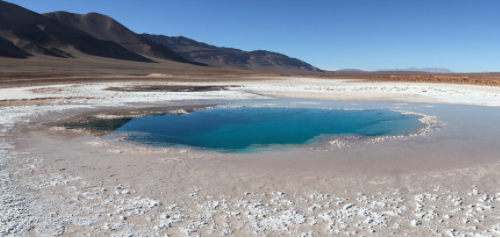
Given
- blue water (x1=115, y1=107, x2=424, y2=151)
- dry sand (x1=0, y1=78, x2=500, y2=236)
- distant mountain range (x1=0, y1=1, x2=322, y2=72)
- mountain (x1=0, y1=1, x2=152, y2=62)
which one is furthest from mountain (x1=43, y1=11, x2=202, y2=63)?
dry sand (x1=0, y1=78, x2=500, y2=236)

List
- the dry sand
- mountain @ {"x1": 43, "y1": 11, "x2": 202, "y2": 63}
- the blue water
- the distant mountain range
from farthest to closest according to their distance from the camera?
mountain @ {"x1": 43, "y1": 11, "x2": 202, "y2": 63} → the distant mountain range → the blue water → the dry sand

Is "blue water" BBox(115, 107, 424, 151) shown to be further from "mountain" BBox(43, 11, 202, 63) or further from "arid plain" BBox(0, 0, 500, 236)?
"mountain" BBox(43, 11, 202, 63)

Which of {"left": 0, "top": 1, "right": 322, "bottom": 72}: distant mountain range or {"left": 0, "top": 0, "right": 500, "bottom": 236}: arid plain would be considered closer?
{"left": 0, "top": 0, "right": 500, "bottom": 236}: arid plain

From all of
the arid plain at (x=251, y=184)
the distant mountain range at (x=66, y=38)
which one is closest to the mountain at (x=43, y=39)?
the distant mountain range at (x=66, y=38)

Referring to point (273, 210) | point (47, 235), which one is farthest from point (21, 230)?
point (273, 210)

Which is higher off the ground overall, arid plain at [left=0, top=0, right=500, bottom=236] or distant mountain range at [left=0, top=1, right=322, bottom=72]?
distant mountain range at [left=0, top=1, right=322, bottom=72]

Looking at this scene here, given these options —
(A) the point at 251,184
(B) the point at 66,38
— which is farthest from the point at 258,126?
(B) the point at 66,38
